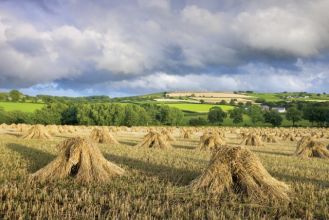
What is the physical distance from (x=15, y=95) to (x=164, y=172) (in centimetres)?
11859

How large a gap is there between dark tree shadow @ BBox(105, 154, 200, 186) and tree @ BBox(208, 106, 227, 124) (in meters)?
78.8

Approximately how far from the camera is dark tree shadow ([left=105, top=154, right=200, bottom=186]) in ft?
40.0

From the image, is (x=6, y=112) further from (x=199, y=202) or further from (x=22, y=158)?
(x=199, y=202)

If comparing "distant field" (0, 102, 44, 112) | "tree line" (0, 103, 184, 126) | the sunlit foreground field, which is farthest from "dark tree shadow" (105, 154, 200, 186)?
"distant field" (0, 102, 44, 112)

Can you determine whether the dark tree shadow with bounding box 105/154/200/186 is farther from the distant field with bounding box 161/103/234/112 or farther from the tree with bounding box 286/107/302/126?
the distant field with bounding box 161/103/234/112

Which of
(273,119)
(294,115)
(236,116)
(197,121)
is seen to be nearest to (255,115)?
(273,119)

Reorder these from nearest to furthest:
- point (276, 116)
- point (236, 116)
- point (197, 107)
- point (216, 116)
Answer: point (216, 116) < point (236, 116) < point (276, 116) < point (197, 107)

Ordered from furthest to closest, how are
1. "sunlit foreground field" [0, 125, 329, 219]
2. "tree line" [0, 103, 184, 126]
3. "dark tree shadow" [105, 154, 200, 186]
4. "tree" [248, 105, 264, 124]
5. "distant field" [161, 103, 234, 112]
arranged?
"distant field" [161, 103, 234, 112], "tree" [248, 105, 264, 124], "tree line" [0, 103, 184, 126], "dark tree shadow" [105, 154, 200, 186], "sunlit foreground field" [0, 125, 329, 219]

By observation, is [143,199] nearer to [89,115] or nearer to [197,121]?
[89,115]

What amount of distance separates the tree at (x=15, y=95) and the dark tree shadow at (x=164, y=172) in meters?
112

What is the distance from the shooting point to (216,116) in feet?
315

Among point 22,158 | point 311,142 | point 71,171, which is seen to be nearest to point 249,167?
point 71,171

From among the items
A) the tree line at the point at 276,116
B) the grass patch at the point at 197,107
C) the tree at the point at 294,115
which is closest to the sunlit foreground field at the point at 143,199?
the tree line at the point at 276,116

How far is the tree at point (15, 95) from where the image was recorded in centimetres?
12003
